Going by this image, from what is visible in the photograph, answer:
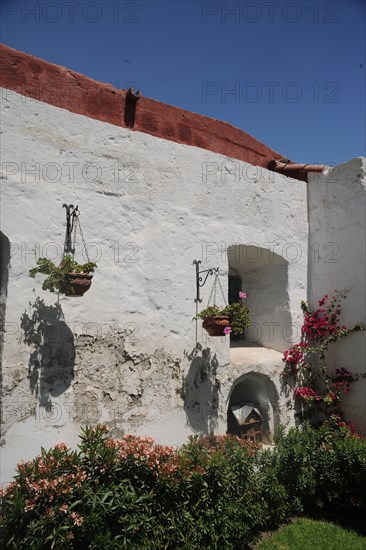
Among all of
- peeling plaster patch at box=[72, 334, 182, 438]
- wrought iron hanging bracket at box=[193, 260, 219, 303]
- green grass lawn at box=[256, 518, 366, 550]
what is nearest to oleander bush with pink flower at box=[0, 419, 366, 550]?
green grass lawn at box=[256, 518, 366, 550]

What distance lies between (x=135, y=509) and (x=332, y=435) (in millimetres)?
3088

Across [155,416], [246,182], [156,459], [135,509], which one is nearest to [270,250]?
[246,182]

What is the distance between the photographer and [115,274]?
192 inches

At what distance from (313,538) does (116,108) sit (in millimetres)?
5769

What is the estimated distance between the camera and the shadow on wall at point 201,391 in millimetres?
5207

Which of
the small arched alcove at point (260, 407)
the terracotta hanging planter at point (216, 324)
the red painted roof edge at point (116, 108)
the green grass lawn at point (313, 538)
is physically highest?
the red painted roof edge at point (116, 108)

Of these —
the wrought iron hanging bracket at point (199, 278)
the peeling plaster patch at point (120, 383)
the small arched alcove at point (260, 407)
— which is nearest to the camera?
the peeling plaster patch at point (120, 383)

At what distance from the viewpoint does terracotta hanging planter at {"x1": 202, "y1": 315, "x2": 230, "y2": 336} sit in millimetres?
4891

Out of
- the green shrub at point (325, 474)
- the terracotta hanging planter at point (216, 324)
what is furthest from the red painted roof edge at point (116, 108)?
the green shrub at point (325, 474)

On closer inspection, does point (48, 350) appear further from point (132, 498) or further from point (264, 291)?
point (264, 291)

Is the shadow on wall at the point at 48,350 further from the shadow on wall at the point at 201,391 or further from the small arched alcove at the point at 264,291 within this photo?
the small arched alcove at the point at 264,291

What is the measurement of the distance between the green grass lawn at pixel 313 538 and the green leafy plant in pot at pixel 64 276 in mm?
3394

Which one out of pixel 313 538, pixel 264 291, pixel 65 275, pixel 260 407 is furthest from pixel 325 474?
pixel 65 275

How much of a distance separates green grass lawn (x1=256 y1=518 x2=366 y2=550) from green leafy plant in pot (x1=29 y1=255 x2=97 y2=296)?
134 inches
